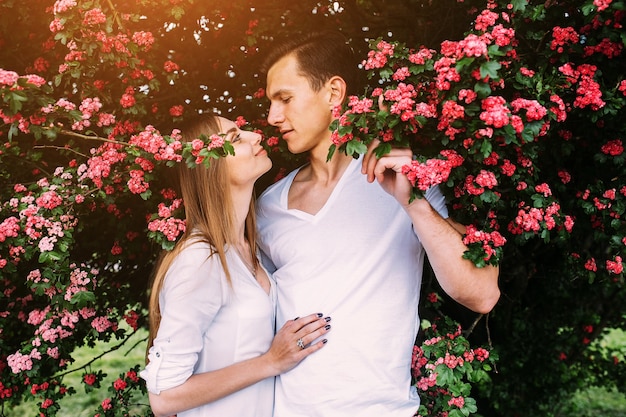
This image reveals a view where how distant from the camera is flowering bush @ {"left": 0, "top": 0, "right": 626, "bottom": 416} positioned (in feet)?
Result: 6.51

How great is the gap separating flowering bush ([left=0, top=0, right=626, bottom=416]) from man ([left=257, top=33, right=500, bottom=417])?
155 mm

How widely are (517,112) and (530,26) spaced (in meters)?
0.83

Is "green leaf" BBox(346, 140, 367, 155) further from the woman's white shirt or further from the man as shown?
the woman's white shirt

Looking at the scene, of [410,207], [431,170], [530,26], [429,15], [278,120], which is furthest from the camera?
[429,15]

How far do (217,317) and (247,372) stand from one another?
0.91 feet

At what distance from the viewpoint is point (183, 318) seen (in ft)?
8.02

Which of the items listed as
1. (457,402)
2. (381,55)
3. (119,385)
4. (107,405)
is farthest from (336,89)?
(107,405)

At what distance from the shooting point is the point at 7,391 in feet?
11.8

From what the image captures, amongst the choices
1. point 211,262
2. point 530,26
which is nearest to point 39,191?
Answer: point 211,262

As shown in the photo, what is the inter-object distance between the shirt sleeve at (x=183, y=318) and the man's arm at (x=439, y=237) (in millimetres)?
883

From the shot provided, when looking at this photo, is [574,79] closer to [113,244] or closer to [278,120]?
[278,120]

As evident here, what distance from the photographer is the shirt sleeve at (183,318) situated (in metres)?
2.45

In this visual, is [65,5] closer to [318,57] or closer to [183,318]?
[318,57]

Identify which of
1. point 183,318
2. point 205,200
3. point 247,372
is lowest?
point 247,372
